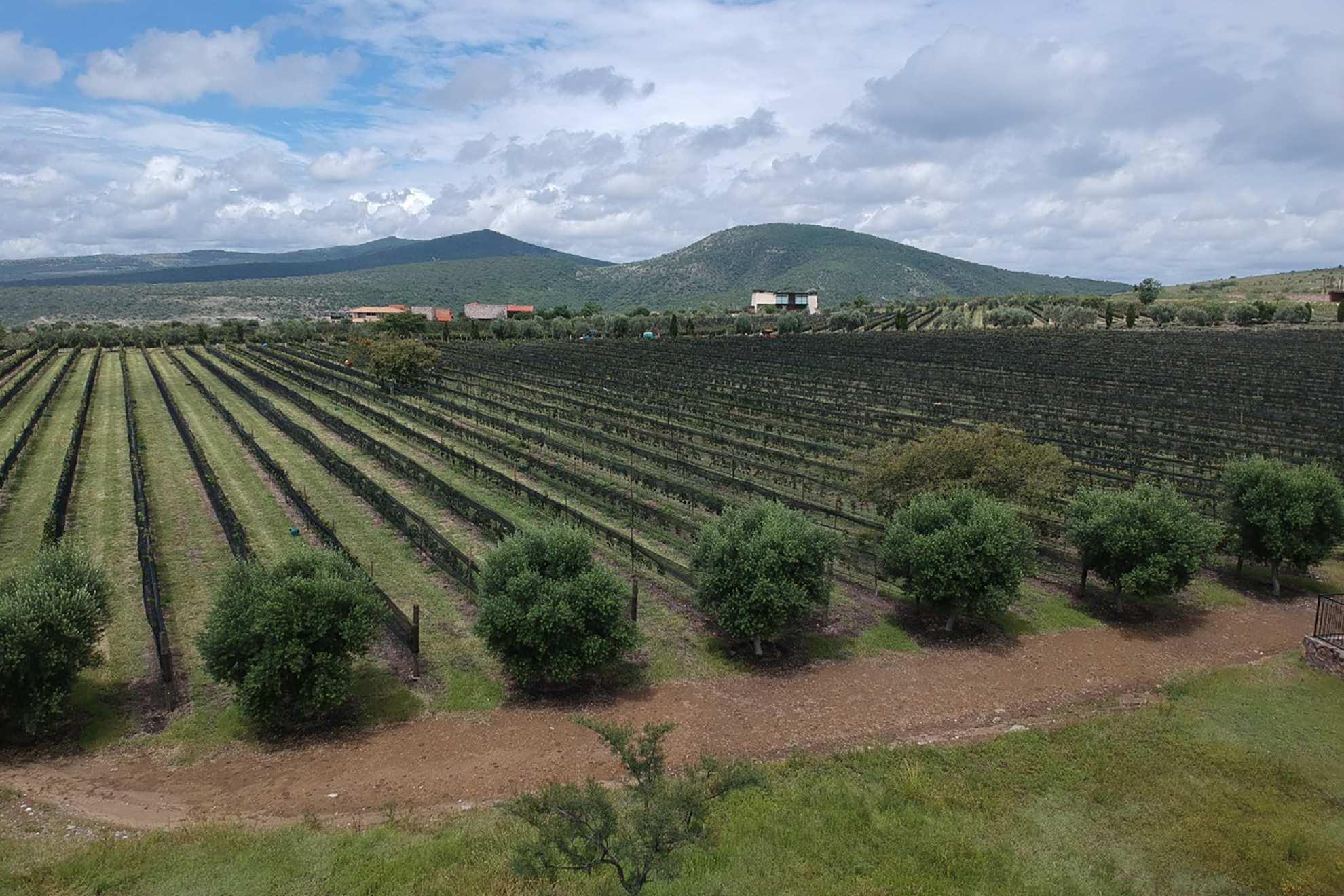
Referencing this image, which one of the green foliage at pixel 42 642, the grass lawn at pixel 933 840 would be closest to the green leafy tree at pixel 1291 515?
the grass lawn at pixel 933 840

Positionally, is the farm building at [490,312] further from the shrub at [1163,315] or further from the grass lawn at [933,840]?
the grass lawn at [933,840]

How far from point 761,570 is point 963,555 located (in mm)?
5143

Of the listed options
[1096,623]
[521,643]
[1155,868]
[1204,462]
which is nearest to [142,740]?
[521,643]

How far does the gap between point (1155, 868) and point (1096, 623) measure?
34.0 ft

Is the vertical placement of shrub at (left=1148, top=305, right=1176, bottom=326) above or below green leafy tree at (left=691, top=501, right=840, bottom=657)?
above

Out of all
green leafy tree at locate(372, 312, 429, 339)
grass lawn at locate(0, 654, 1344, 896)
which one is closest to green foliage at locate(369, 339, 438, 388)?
green leafy tree at locate(372, 312, 429, 339)

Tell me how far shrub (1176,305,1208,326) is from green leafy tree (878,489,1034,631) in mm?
126387

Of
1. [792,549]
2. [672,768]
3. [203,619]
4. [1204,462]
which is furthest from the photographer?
[1204,462]

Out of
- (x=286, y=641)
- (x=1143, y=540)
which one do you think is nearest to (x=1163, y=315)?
(x=1143, y=540)

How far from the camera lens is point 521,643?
15930 millimetres

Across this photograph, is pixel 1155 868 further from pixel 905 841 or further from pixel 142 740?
pixel 142 740

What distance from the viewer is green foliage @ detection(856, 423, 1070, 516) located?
22.8 m

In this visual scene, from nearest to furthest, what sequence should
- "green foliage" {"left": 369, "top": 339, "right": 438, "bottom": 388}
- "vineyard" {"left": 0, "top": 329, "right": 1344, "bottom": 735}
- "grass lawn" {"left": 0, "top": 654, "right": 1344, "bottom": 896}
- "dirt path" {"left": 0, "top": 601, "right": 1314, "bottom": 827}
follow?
"grass lawn" {"left": 0, "top": 654, "right": 1344, "bottom": 896}
"dirt path" {"left": 0, "top": 601, "right": 1314, "bottom": 827}
"vineyard" {"left": 0, "top": 329, "right": 1344, "bottom": 735}
"green foliage" {"left": 369, "top": 339, "right": 438, "bottom": 388}

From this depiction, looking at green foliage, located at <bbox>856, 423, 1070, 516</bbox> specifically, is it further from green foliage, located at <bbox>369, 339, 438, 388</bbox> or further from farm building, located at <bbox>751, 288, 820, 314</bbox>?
farm building, located at <bbox>751, 288, 820, 314</bbox>
